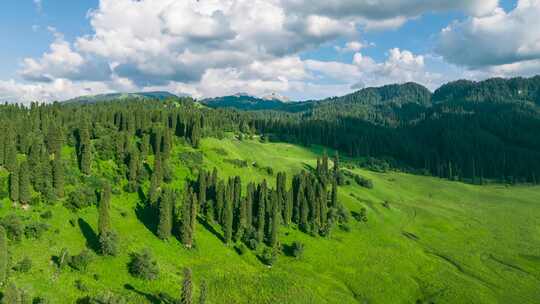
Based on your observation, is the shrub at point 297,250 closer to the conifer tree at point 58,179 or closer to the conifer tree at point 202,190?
the conifer tree at point 202,190

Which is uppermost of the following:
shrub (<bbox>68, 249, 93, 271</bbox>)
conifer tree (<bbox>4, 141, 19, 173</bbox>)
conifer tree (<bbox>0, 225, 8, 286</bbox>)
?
conifer tree (<bbox>4, 141, 19, 173</bbox>)

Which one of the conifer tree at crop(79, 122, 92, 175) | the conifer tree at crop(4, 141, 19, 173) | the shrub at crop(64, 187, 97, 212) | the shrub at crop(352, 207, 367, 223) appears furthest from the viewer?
the shrub at crop(352, 207, 367, 223)

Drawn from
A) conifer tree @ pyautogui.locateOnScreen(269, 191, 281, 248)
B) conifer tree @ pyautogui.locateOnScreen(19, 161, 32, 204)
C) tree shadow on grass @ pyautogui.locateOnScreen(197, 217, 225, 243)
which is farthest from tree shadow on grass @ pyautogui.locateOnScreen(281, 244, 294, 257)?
conifer tree @ pyautogui.locateOnScreen(19, 161, 32, 204)

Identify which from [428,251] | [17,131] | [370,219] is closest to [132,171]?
[17,131]

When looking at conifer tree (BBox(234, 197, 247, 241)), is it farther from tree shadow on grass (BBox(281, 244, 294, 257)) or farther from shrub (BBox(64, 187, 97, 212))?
shrub (BBox(64, 187, 97, 212))

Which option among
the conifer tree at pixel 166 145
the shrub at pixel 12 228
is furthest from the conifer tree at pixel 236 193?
the shrub at pixel 12 228

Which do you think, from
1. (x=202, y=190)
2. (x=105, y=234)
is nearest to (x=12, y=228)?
(x=105, y=234)
